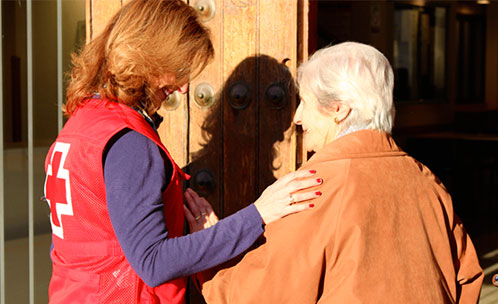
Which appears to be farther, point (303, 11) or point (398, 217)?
point (303, 11)

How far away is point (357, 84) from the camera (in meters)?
1.45

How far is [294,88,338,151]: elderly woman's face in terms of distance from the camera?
5.02 feet

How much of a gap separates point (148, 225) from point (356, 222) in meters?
0.44

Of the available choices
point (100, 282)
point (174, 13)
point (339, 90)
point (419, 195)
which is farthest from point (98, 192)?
point (419, 195)

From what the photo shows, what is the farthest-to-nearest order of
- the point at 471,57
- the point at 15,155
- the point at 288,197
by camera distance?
the point at 471,57
the point at 15,155
the point at 288,197

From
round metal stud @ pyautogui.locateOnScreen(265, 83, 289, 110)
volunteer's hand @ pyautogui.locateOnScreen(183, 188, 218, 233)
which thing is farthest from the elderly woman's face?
round metal stud @ pyautogui.locateOnScreen(265, 83, 289, 110)

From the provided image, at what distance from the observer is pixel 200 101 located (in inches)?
87.5

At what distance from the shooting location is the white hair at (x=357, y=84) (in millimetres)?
1455

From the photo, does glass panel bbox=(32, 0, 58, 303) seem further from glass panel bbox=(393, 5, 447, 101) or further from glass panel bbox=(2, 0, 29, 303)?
glass panel bbox=(393, 5, 447, 101)

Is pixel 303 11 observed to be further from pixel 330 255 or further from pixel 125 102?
pixel 330 255

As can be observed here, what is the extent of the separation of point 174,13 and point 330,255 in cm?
66

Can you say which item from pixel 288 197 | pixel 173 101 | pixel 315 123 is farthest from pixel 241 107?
pixel 288 197

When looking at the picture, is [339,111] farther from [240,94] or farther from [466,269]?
[240,94]

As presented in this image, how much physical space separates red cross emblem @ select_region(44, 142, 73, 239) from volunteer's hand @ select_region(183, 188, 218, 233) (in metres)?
0.37
